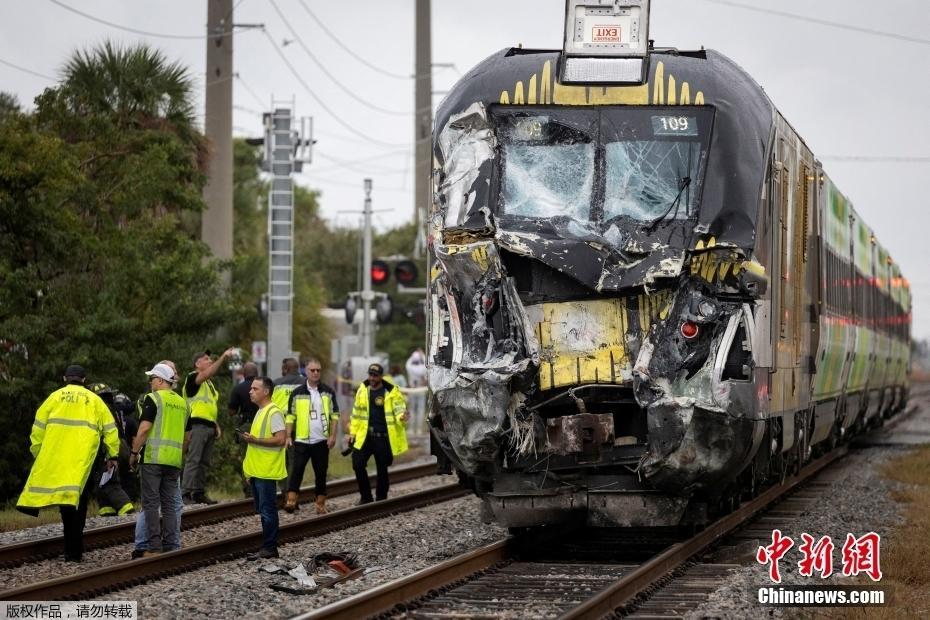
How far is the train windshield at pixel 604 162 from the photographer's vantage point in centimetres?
1179

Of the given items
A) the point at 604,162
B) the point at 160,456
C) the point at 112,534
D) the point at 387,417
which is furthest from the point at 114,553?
the point at 604,162

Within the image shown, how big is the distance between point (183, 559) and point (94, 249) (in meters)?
9.05

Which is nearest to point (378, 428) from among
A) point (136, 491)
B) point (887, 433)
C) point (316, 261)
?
point (136, 491)

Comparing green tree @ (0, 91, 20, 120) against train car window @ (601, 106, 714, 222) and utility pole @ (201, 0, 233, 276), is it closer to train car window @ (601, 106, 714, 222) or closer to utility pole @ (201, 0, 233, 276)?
utility pole @ (201, 0, 233, 276)

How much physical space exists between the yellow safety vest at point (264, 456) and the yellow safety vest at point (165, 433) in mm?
604

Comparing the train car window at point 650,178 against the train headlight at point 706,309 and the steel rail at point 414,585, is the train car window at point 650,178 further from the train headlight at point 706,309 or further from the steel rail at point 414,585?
the steel rail at point 414,585

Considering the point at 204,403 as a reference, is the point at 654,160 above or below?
above

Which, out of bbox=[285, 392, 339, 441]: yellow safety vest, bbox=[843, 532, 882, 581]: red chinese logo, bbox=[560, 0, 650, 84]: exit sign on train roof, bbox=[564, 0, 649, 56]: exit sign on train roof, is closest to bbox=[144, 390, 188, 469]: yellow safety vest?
bbox=[285, 392, 339, 441]: yellow safety vest

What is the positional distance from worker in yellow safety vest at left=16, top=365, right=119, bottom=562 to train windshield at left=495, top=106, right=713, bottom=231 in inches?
151

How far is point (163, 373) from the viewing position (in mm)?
12961

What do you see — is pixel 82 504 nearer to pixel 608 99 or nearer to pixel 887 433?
pixel 608 99

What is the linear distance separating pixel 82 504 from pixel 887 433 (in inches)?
1009

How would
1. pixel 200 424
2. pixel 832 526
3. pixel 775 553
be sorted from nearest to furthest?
1. pixel 775 553
2. pixel 832 526
3. pixel 200 424

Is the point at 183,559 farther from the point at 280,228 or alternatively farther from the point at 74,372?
the point at 280,228
